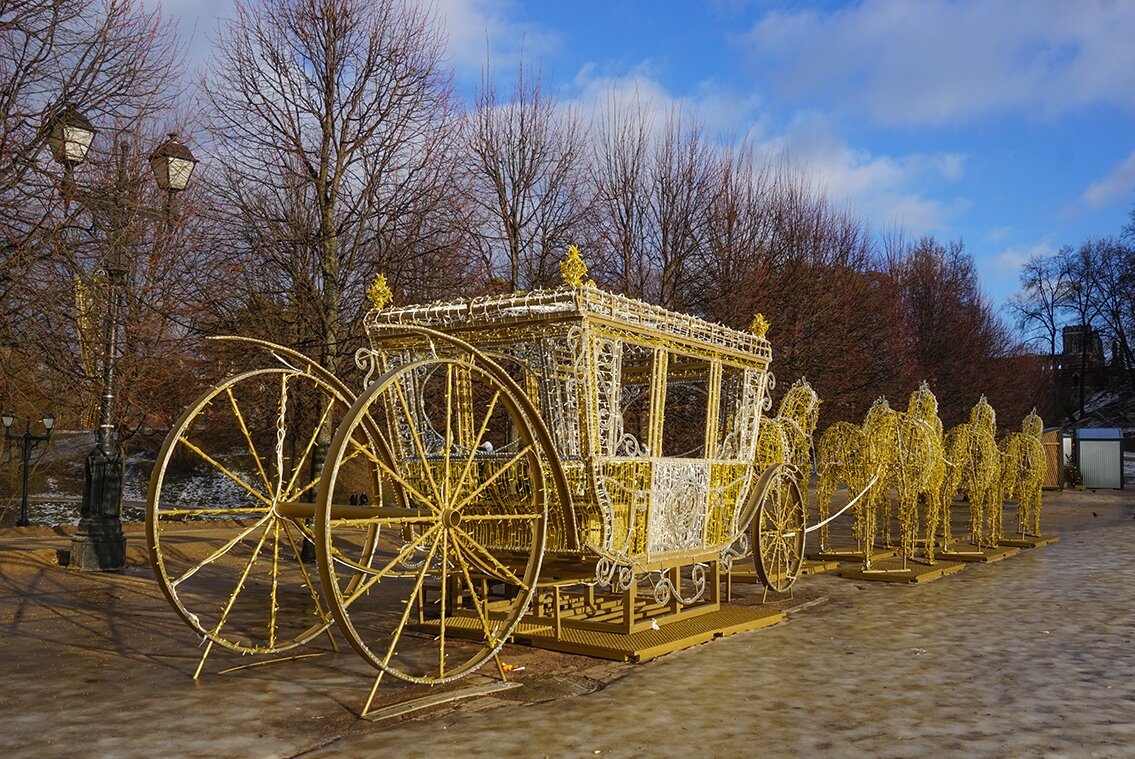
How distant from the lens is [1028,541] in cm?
1770

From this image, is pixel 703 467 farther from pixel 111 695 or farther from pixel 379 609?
pixel 111 695

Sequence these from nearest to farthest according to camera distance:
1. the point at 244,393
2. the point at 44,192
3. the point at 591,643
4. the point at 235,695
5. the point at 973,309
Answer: the point at 235,695 < the point at 591,643 < the point at 44,192 < the point at 244,393 < the point at 973,309

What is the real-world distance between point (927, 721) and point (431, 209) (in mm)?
10646

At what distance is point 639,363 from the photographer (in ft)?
36.1

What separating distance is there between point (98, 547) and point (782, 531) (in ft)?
29.1

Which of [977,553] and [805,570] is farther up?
[977,553]

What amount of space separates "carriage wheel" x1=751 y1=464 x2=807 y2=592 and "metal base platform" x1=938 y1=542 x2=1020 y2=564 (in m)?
4.96

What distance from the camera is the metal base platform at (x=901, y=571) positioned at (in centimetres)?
1279

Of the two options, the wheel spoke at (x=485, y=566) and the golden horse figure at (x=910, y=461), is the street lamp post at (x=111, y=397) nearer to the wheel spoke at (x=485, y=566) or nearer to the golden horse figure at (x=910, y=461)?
the wheel spoke at (x=485, y=566)

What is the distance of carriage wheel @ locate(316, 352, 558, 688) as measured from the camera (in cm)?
562

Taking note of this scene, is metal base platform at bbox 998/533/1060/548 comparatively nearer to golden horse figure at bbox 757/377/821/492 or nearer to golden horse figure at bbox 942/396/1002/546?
golden horse figure at bbox 942/396/1002/546

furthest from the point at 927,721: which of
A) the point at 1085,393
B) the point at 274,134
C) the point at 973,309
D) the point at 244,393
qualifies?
the point at 1085,393

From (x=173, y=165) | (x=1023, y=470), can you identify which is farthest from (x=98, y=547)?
(x=1023, y=470)

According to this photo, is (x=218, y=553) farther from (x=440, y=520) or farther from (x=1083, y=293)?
(x=1083, y=293)
